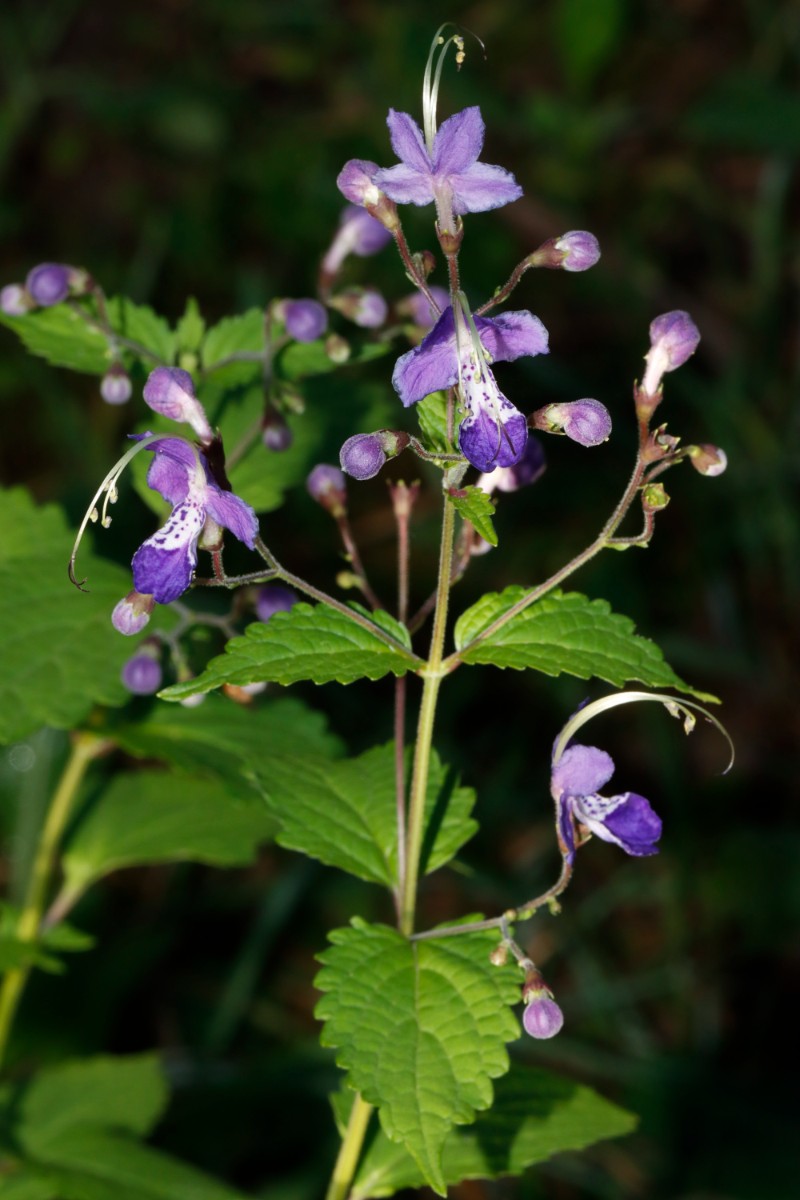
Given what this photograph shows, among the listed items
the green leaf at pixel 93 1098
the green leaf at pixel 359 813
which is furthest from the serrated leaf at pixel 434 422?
the green leaf at pixel 93 1098

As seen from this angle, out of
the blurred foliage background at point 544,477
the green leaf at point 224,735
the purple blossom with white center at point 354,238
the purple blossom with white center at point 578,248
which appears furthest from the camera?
the blurred foliage background at point 544,477

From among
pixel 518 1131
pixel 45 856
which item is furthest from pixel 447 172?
pixel 45 856

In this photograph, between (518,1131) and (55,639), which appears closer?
(518,1131)

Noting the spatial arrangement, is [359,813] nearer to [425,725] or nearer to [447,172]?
[425,725]

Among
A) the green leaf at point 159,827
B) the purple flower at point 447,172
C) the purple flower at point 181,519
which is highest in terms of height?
the purple flower at point 447,172

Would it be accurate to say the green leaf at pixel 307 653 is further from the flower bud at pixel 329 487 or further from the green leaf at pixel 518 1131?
the green leaf at pixel 518 1131

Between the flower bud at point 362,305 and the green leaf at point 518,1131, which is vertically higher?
the flower bud at point 362,305

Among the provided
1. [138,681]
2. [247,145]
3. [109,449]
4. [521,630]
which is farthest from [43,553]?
[247,145]
